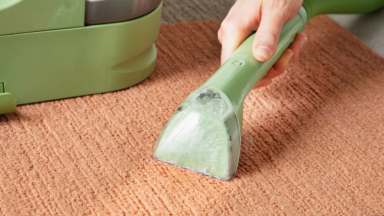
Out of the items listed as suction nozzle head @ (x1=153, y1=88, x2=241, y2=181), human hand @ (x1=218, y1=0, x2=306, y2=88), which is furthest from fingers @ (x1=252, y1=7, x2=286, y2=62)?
A: suction nozzle head @ (x1=153, y1=88, x2=241, y2=181)

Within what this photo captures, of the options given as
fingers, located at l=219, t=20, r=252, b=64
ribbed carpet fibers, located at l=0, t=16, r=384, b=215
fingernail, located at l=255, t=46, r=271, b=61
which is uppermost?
fingernail, located at l=255, t=46, r=271, b=61

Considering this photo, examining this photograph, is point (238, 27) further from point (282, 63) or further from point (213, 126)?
point (213, 126)

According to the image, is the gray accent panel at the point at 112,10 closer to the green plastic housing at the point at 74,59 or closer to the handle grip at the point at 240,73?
the green plastic housing at the point at 74,59

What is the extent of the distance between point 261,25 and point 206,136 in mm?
223

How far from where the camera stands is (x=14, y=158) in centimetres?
85

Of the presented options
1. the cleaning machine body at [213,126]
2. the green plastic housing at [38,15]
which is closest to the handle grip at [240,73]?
the cleaning machine body at [213,126]

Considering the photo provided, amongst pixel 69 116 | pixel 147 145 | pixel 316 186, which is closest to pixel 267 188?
pixel 316 186

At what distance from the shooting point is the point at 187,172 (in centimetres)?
85

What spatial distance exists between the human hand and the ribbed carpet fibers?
0.11 metres

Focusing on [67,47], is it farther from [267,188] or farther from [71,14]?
[267,188]

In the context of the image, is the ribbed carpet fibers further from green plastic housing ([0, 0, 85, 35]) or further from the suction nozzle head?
green plastic housing ([0, 0, 85, 35])

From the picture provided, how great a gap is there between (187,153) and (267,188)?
128mm

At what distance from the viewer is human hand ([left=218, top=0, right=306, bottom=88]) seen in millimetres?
894

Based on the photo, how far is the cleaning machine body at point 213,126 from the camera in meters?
0.81
